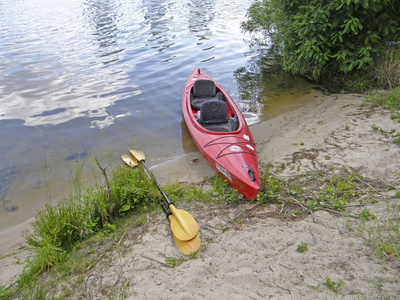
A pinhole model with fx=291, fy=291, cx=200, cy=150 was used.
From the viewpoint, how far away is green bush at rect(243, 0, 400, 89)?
6.39 metres

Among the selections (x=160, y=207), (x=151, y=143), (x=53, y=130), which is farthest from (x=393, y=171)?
(x=53, y=130)

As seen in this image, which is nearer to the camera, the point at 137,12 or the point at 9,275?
the point at 9,275

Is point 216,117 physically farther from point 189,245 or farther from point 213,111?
point 189,245

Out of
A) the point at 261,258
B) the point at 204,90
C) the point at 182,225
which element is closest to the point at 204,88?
the point at 204,90

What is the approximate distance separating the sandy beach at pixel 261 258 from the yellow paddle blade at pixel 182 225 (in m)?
0.15

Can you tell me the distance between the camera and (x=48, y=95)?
8.70m

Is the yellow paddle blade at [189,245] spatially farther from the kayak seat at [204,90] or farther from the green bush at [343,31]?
the green bush at [343,31]

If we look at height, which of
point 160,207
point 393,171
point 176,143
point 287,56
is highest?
point 287,56

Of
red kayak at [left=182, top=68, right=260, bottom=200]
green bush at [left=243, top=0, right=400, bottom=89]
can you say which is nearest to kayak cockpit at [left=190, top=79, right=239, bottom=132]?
red kayak at [left=182, top=68, right=260, bottom=200]

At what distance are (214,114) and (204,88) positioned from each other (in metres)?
1.55

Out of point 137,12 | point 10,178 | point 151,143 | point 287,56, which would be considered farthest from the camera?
point 137,12

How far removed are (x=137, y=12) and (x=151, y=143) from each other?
50.0ft

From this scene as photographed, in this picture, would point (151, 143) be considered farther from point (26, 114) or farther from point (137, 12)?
point (137, 12)

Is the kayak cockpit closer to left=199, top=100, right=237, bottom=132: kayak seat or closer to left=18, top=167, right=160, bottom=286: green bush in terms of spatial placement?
left=199, top=100, right=237, bottom=132: kayak seat
